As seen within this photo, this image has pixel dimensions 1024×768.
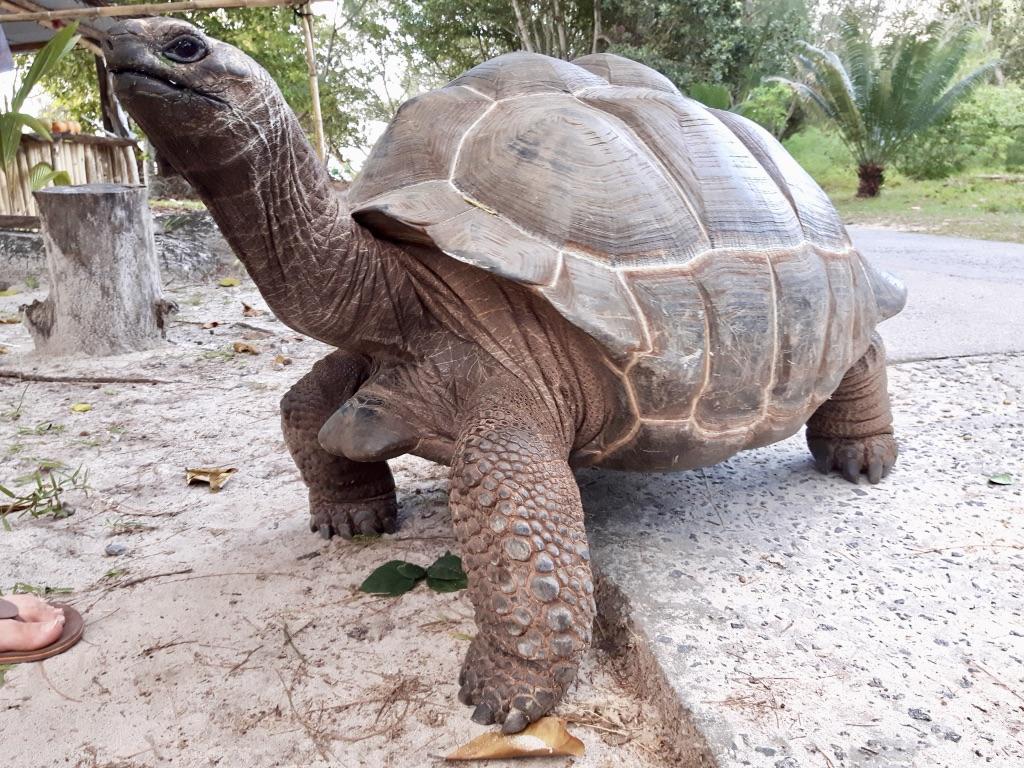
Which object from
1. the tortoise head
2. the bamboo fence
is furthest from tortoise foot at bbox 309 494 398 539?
the bamboo fence

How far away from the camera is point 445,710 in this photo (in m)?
1.72

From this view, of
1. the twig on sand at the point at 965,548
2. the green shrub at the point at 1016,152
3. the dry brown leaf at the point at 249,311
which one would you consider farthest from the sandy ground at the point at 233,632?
the green shrub at the point at 1016,152

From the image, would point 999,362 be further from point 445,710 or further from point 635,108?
point 445,710

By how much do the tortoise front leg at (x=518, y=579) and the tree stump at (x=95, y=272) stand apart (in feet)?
12.3

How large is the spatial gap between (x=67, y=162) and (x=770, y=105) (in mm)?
16105

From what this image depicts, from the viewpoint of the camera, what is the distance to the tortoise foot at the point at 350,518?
247 centimetres

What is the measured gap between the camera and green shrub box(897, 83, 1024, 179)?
17.7 meters

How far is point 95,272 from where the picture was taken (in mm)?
4727

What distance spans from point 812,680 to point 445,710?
0.74 m

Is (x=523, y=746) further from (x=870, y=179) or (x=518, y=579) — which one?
(x=870, y=179)

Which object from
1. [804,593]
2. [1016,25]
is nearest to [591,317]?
[804,593]

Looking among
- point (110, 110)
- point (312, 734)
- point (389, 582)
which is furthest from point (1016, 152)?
point (312, 734)

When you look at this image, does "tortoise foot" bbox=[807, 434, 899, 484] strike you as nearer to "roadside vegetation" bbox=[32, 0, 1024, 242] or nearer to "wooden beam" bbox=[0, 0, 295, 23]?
"wooden beam" bbox=[0, 0, 295, 23]

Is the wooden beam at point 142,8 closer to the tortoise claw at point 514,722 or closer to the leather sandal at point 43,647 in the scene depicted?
the leather sandal at point 43,647
